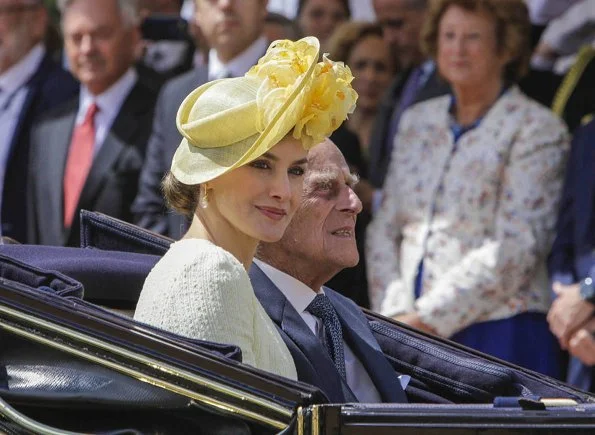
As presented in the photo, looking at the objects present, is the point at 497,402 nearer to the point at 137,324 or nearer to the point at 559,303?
the point at 137,324

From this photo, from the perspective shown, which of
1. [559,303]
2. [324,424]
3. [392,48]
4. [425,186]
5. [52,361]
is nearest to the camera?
[324,424]

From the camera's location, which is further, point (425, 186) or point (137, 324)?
point (425, 186)

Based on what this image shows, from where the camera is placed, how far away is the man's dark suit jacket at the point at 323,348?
3.66m

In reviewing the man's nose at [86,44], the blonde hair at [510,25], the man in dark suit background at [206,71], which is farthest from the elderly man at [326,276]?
the man's nose at [86,44]

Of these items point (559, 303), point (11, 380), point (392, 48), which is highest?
point (392, 48)

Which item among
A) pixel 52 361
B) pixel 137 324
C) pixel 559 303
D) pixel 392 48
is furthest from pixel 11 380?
pixel 392 48

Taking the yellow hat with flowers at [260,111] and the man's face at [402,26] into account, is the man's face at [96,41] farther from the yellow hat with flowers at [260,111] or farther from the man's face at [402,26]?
the yellow hat with flowers at [260,111]

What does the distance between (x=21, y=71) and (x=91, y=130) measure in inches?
29.8

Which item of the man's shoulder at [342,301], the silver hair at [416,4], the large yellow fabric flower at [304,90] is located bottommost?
the man's shoulder at [342,301]

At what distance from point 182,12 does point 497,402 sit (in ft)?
19.7

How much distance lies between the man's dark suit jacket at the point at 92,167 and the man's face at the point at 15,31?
54 centimetres

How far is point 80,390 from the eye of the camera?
3.03m

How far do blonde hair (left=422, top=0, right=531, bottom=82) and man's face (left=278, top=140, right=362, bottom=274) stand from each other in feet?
7.23

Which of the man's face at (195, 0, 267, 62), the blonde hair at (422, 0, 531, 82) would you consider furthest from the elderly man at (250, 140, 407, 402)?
the man's face at (195, 0, 267, 62)
